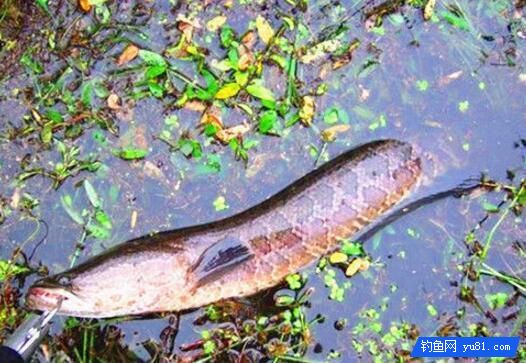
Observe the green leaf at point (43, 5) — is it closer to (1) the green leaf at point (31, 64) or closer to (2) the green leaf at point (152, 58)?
(1) the green leaf at point (31, 64)

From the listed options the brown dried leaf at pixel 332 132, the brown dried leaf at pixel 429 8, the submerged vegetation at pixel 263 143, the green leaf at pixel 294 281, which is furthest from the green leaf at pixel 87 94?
the brown dried leaf at pixel 429 8

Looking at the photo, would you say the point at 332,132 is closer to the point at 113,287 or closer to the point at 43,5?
the point at 113,287

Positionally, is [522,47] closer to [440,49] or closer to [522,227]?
[440,49]

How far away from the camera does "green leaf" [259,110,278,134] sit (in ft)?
19.6

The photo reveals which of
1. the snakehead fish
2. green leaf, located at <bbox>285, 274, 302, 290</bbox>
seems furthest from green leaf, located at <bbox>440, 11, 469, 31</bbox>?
green leaf, located at <bbox>285, 274, 302, 290</bbox>

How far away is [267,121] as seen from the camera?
596 centimetres

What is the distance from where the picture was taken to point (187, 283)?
5594mm

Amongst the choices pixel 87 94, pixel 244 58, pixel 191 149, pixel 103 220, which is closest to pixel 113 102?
pixel 87 94

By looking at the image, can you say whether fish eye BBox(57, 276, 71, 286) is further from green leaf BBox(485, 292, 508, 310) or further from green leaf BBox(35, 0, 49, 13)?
green leaf BBox(485, 292, 508, 310)

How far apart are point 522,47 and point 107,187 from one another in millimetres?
3166

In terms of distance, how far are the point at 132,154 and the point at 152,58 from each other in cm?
72

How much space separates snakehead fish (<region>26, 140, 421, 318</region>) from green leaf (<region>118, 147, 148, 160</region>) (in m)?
0.60

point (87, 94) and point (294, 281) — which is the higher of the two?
point (87, 94)

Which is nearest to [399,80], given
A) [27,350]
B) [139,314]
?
[139,314]
